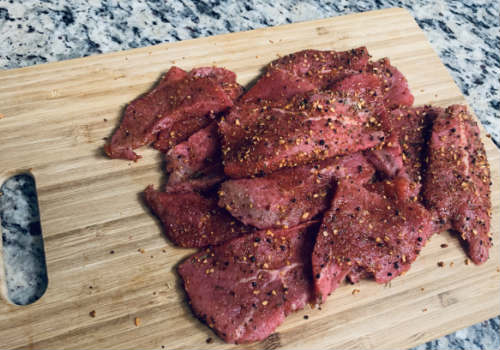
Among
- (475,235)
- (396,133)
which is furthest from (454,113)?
(475,235)

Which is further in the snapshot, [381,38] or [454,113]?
[381,38]

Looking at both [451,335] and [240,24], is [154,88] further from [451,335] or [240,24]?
[451,335]

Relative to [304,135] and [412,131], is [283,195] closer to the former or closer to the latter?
[304,135]

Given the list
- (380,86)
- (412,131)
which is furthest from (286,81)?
(412,131)

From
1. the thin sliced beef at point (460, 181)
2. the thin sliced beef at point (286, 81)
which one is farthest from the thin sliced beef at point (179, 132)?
the thin sliced beef at point (460, 181)

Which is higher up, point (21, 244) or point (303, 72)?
point (303, 72)

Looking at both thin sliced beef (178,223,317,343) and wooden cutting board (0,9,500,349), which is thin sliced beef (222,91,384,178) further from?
wooden cutting board (0,9,500,349)
